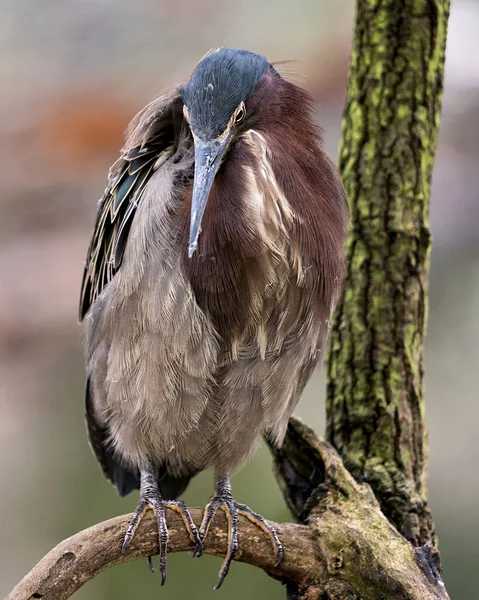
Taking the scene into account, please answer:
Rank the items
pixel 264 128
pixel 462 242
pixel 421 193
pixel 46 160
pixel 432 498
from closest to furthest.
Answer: pixel 264 128 → pixel 421 193 → pixel 432 498 → pixel 462 242 → pixel 46 160

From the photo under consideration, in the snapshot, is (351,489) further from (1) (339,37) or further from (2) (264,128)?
(1) (339,37)

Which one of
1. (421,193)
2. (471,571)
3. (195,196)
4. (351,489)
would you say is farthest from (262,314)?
(471,571)

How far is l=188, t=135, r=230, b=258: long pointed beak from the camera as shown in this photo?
160cm

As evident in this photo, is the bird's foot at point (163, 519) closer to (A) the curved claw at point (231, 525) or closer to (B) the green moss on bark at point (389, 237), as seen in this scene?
(A) the curved claw at point (231, 525)

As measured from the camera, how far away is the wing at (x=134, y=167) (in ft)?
6.28

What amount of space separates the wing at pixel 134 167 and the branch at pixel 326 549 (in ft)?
2.10

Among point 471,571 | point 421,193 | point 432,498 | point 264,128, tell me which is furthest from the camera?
point 432,498

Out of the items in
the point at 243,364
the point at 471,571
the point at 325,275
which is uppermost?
the point at 325,275

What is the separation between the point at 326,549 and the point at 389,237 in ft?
2.90

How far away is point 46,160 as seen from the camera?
436 cm

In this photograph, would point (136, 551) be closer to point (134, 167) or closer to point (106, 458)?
point (106, 458)

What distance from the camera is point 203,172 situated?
64.5 inches

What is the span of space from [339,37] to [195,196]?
3096 mm

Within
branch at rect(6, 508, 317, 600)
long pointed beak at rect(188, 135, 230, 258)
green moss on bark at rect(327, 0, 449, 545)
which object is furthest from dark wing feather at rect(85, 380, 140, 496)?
long pointed beak at rect(188, 135, 230, 258)
